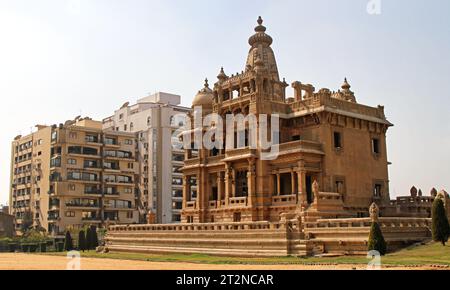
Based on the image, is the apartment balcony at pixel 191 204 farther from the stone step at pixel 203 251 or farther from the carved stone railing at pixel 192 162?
the stone step at pixel 203 251

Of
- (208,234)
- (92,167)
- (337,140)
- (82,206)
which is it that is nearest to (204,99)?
(337,140)

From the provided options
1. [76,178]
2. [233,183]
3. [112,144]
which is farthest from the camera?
[112,144]

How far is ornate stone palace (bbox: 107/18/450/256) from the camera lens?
131 ft

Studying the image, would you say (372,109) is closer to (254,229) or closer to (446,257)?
(254,229)

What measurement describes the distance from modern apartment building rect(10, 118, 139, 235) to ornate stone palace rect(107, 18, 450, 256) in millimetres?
35634

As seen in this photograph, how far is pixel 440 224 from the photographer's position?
108ft

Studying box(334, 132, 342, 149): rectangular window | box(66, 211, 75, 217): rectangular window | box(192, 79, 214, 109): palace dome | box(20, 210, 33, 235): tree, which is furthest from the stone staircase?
box(20, 210, 33, 235): tree

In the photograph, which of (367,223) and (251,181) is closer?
(367,223)

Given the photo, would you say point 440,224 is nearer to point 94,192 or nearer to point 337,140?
point 337,140

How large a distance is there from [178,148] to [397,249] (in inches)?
2594

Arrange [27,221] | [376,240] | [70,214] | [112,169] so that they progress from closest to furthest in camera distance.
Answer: [376,240] < [70,214] < [112,169] < [27,221]

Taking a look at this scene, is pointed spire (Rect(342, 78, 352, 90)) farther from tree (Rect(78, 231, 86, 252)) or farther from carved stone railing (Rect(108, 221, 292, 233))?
tree (Rect(78, 231, 86, 252))

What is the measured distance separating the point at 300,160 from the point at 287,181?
404 centimetres
